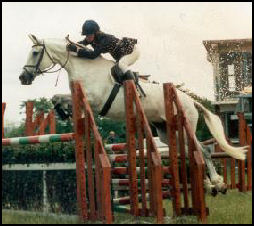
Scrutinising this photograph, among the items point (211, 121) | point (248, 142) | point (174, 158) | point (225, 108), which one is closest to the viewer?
point (174, 158)

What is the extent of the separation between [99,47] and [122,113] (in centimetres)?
86

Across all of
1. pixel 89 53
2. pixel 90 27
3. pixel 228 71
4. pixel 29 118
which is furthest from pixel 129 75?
pixel 228 71

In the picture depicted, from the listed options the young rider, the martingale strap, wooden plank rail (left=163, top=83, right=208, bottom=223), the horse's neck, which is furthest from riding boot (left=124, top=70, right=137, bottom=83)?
wooden plank rail (left=163, top=83, right=208, bottom=223)

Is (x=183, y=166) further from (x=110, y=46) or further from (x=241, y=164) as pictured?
(x=241, y=164)

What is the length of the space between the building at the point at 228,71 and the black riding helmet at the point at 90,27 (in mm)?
18492

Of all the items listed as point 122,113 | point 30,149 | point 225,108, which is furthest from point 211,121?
point 225,108

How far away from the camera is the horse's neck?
7.02 m

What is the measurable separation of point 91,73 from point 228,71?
21.0 metres

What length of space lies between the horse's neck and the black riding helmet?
0.41 meters

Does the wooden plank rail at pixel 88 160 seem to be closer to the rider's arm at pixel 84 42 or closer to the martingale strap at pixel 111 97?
the martingale strap at pixel 111 97

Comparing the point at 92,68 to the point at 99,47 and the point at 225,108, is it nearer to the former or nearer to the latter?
the point at 99,47

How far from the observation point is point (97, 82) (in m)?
7.07

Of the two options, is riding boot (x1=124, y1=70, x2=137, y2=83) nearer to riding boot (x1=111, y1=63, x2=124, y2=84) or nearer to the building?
riding boot (x1=111, y1=63, x2=124, y2=84)

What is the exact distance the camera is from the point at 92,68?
712cm
